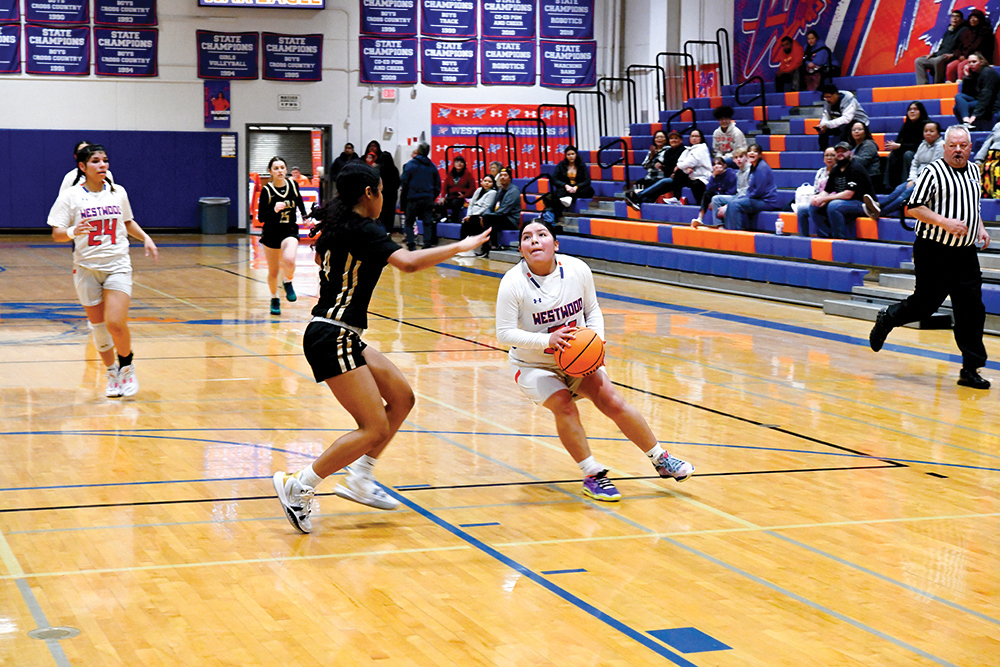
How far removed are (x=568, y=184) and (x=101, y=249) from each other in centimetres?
1305

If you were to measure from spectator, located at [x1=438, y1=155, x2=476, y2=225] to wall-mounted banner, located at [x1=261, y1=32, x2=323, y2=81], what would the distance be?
452cm

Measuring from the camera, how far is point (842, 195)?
14.2 m

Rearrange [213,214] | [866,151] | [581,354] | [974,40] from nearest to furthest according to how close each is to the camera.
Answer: [581,354]
[866,151]
[974,40]
[213,214]

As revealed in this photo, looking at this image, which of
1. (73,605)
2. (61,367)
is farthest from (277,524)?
(61,367)

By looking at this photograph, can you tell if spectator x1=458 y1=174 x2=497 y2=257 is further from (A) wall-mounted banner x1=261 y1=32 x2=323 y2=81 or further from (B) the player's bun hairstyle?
(B) the player's bun hairstyle

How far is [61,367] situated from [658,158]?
12146 millimetres

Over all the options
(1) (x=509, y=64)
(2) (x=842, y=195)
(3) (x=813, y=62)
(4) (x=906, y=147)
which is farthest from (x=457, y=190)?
(4) (x=906, y=147)

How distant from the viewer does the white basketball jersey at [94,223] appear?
7984 mm

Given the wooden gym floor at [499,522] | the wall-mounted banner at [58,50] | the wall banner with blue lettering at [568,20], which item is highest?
the wall banner with blue lettering at [568,20]

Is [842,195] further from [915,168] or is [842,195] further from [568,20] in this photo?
[568,20]

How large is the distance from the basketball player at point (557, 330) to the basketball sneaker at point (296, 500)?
1.24m

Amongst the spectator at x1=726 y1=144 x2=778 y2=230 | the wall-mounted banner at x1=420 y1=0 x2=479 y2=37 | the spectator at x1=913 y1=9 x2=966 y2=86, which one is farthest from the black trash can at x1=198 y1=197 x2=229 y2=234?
the spectator at x1=913 y1=9 x2=966 y2=86

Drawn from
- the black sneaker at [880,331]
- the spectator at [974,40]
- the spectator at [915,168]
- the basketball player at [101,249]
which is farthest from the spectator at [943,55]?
the basketball player at [101,249]

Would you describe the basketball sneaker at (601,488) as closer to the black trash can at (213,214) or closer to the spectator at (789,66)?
the spectator at (789,66)
